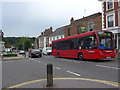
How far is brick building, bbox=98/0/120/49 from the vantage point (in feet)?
69.2

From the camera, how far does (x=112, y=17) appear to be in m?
22.3

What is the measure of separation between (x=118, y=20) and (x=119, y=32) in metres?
1.96

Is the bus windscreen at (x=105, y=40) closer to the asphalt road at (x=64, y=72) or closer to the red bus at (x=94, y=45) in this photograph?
the red bus at (x=94, y=45)

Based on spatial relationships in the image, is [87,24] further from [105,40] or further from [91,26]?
[105,40]

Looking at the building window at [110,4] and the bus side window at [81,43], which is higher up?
the building window at [110,4]

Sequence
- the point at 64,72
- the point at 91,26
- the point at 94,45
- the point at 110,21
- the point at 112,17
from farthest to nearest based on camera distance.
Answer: the point at 91,26
the point at 110,21
the point at 112,17
the point at 94,45
the point at 64,72

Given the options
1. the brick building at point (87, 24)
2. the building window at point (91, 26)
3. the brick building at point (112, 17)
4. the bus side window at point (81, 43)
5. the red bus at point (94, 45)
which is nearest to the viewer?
the red bus at point (94, 45)

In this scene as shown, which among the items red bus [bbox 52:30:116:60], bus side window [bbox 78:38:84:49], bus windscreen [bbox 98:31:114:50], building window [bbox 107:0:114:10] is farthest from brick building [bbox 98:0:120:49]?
bus side window [bbox 78:38:84:49]

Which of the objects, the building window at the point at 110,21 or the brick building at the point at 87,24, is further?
the brick building at the point at 87,24

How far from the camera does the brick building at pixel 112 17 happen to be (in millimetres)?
21094

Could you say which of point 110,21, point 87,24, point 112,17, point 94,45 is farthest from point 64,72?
point 87,24

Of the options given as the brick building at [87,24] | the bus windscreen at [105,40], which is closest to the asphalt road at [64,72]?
the bus windscreen at [105,40]

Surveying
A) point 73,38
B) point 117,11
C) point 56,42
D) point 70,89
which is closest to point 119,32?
point 117,11

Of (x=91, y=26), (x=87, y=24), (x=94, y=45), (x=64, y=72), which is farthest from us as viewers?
(x=87, y=24)
